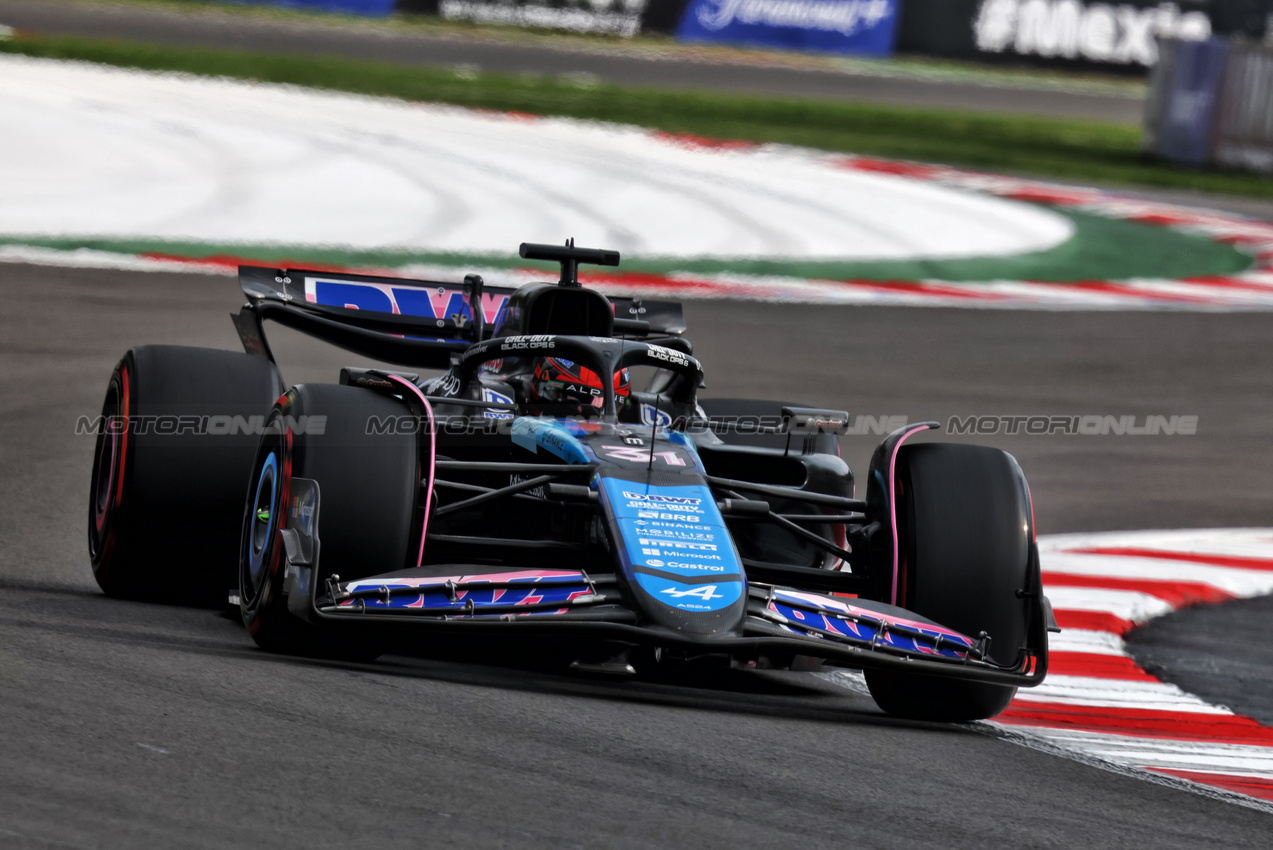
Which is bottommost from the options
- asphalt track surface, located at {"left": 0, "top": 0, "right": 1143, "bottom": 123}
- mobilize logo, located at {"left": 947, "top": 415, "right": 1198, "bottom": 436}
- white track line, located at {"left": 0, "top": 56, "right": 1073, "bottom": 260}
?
mobilize logo, located at {"left": 947, "top": 415, "right": 1198, "bottom": 436}

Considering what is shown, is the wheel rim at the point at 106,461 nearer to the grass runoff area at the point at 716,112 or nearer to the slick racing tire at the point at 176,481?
the slick racing tire at the point at 176,481

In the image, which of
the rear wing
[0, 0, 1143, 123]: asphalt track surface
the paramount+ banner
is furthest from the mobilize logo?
the paramount+ banner

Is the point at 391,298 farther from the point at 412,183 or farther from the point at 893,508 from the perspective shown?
the point at 412,183

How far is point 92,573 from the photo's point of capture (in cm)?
668

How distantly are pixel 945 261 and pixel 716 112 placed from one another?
875 centimetres

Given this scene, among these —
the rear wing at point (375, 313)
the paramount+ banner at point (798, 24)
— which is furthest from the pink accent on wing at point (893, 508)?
the paramount+ banner at point (798, 24)

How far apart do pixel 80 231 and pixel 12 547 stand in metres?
7.49

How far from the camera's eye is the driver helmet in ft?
20.6

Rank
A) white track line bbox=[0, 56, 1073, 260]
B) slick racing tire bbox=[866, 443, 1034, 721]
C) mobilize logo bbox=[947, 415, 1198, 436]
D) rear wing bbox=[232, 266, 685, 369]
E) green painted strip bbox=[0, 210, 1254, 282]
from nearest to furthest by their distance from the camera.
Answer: slick racing tire bbox=[866, 443, 1034, 721]
rear wing bbox=[232, 266, 685, 369]
mobilize logo bbox=[947, 415, 1198, 436]
green painted strip bbox=[0, 210, 1254, 282]
white track line bbox=[0, 56, 1073, 260]

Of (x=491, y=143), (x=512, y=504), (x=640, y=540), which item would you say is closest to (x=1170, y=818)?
(x=640, y=540)

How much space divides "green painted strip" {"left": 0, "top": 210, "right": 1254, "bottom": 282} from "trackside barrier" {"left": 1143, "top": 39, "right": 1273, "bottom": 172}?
4.40 meters

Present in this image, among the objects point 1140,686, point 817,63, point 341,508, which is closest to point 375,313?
point 341,508

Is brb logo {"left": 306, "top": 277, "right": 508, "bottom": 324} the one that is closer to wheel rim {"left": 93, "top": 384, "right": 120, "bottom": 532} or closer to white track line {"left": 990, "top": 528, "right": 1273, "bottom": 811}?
wheel rim {"left": 93, "top": 384, "right": 120, "bottom": 532}

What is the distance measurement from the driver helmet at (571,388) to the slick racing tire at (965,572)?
1117 mm
